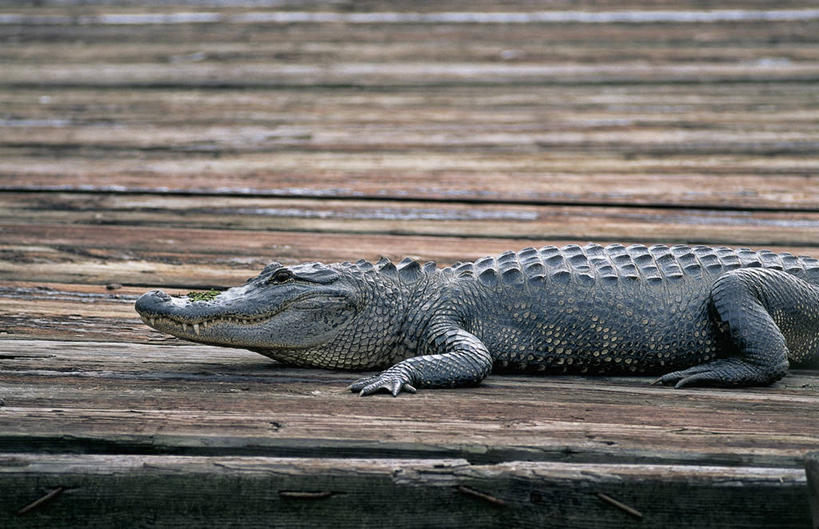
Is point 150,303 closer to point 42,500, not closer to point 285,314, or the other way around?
point 285,314

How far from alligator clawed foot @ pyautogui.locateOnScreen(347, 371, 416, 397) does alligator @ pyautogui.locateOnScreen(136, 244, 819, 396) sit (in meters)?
0.17

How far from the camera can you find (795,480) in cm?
215

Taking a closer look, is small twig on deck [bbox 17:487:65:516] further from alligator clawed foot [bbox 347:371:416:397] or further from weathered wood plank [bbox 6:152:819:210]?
weathered wood plank [bbox 6:152:819:210]

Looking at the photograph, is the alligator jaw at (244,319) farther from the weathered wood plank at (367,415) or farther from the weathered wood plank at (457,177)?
the weathered wood plank at (457,177)

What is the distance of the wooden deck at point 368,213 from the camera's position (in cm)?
217

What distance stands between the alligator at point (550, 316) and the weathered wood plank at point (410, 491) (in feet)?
2.40

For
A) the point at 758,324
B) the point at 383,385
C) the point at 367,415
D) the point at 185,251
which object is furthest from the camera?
the point at 185,251

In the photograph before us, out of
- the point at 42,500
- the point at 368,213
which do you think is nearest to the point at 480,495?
the point at 42,500

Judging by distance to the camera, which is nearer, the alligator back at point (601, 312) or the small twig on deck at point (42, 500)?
the small twig on deck at point (42, 500)

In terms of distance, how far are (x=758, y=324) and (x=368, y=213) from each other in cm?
226

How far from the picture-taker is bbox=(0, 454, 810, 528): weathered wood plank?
2.15m

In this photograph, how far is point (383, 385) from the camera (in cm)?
269

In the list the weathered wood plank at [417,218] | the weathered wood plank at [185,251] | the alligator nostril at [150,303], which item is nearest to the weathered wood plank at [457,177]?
the weathered wood plank at [417,218]

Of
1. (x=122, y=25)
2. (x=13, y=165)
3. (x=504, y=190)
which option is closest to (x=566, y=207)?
(x=504, y=190)
